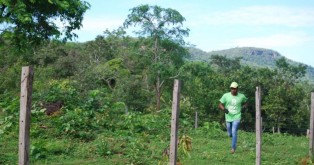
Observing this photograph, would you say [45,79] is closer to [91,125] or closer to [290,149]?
[91,125]

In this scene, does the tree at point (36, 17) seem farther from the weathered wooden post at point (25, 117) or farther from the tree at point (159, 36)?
the tree at point (159, 36)

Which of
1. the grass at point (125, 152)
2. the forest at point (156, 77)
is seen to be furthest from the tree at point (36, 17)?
the forest at point (156, 77)

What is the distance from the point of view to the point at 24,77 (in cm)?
450

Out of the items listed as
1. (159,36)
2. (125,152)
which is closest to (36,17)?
(125,152)

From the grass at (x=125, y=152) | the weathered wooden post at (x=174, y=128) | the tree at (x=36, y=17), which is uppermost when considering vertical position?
the tree at (x=36, y=17)

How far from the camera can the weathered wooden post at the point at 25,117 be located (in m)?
4.38

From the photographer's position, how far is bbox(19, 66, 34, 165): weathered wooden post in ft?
14.4

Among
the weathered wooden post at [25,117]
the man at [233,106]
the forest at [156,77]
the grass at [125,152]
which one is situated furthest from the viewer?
the forest at [156,77]

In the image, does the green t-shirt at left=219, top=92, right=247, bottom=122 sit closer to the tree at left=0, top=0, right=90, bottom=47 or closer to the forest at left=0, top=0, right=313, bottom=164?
the tree at left=0, top=0, right=90, bottom=47

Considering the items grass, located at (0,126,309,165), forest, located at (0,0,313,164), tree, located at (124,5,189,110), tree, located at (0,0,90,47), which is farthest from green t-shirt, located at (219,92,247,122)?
tree, located at (124,5,189,110)

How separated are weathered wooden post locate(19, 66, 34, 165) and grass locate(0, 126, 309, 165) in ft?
12.1

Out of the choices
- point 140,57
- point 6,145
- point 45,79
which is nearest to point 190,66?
point 140,57

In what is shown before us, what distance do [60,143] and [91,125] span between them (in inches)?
101

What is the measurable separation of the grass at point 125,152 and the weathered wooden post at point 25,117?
3.68 m
